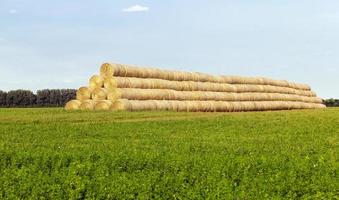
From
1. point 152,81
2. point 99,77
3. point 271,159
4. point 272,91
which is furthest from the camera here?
point 272,91

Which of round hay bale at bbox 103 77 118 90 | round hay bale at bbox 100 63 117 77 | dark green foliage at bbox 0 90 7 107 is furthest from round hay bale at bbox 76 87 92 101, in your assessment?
dark green foliage at bbox 0 90 7 107

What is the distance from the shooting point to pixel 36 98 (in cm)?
7012

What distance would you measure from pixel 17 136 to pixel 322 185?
38.6ft

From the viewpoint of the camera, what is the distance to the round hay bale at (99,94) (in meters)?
36.1

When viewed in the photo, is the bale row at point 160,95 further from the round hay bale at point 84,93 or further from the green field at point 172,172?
the green field at point 172,172

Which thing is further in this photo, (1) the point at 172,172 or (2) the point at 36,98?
(2) the point at 36,98

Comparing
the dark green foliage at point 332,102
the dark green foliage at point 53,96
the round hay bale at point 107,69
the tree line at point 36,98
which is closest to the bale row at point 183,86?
the round hay bale at point 107,69

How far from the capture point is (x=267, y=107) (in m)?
53.1

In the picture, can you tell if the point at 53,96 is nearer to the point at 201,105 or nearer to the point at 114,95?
the point at 201,105

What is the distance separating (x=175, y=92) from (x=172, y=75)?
2364 millimetres

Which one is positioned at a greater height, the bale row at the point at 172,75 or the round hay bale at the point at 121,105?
the bale row at the point at 172,75

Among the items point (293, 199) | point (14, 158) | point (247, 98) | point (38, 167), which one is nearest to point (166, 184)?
point (293, 199)

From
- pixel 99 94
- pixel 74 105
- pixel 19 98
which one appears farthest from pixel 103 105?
pixel 19 98

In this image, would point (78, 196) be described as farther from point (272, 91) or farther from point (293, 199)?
point (272, 91)
